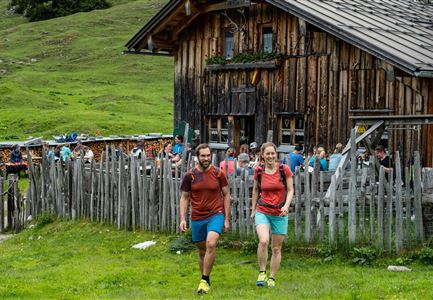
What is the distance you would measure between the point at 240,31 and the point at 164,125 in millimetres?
22527

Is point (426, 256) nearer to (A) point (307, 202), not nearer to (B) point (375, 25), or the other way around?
(A) point (307, 202)

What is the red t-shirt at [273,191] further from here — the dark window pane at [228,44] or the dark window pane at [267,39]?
the dark window pane at [228,44]

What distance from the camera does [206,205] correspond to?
10688 millimetres

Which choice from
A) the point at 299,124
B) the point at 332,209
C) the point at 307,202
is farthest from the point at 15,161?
the point at 332,209

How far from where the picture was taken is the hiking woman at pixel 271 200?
35.0 feet

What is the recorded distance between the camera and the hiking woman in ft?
35.0

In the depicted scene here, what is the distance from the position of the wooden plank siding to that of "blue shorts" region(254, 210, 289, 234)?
7851mm

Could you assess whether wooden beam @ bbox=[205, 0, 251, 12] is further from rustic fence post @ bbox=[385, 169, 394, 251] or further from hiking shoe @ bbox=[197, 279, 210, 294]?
hiking shoe @ bbox=[197, 279, 210, 294]

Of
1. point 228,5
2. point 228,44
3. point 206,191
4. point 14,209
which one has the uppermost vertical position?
point 228,5

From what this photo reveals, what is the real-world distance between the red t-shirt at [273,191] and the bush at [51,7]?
8519 cm

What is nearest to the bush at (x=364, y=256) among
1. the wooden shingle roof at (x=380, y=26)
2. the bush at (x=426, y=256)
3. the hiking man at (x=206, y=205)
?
the bush at (x=426, y=256)

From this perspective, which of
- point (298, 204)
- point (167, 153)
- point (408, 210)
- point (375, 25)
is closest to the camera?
point (408, 210)

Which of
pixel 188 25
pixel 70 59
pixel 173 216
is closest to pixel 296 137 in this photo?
pixel 188 25

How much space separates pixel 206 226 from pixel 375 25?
10.8m
